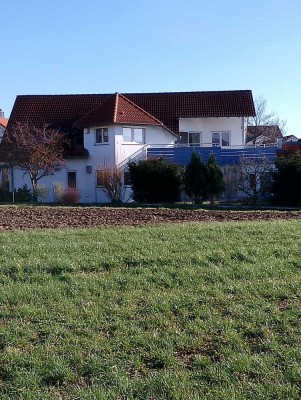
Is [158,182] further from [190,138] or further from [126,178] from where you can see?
[190,138]

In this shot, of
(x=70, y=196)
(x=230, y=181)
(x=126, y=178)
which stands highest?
(x=126, y=178)

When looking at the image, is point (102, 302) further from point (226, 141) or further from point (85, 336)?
point (226, 141)

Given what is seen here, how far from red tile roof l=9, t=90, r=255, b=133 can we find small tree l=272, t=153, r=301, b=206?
1569 cm

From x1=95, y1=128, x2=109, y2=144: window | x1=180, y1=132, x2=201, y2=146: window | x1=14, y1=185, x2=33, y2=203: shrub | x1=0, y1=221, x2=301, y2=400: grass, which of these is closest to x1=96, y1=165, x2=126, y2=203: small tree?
x1=14, y1=185, x2=33, y2=203: shrub

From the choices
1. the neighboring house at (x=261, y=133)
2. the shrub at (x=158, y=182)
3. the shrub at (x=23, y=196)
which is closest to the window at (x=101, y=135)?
the shrub at (x=23, y=196)

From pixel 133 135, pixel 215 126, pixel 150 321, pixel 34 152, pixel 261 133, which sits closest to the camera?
pixel 150 321

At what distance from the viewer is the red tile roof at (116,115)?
37438 mm

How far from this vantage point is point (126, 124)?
37.5m

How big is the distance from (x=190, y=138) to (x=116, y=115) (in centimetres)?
845

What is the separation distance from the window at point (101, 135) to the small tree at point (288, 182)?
14.5m

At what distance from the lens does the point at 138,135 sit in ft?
127

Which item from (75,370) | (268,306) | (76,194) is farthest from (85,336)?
(76,194)

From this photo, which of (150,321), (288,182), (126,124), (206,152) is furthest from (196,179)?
(150,321)

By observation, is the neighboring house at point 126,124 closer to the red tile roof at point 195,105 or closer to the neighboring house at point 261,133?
the red tile roof at point 195,105
